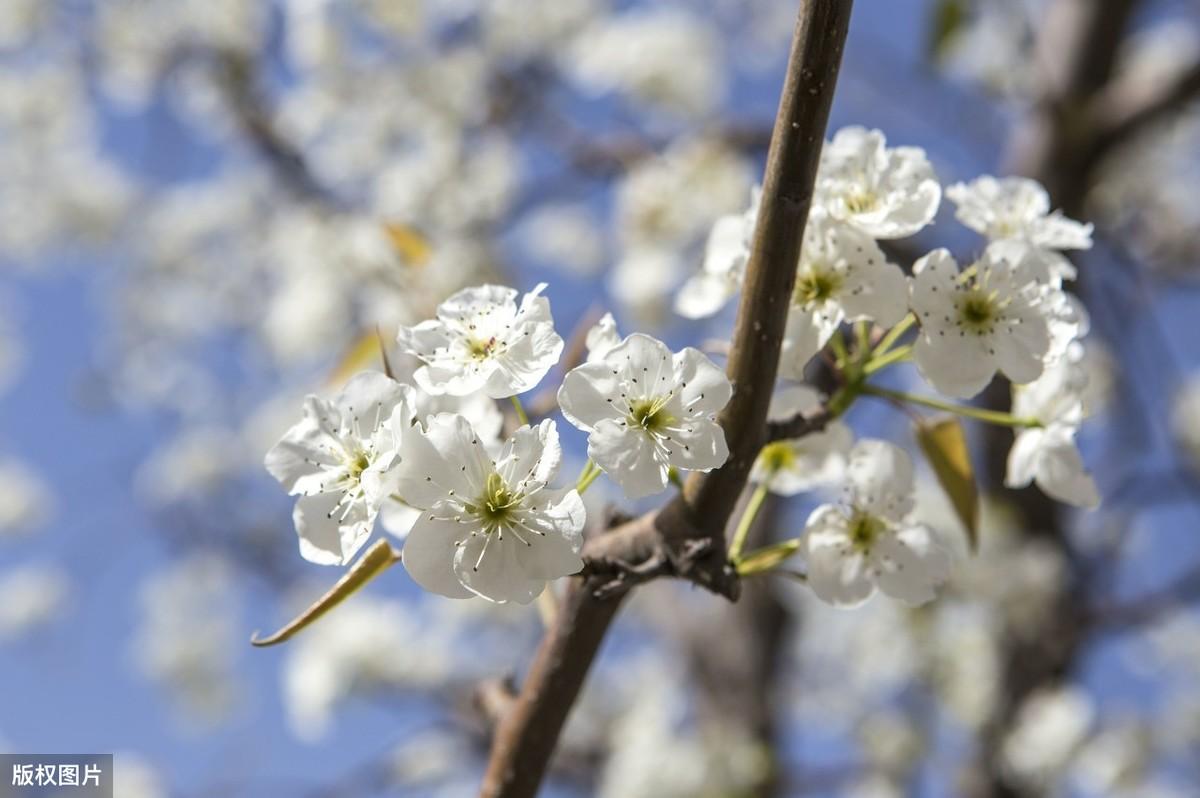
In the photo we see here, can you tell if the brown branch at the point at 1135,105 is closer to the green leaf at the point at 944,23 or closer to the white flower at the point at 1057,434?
the green leaf at the point at 944,23

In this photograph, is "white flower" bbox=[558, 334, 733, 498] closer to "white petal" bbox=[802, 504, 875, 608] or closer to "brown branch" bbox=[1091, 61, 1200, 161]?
"white petal" bbox=[802, 504, 875, 608]

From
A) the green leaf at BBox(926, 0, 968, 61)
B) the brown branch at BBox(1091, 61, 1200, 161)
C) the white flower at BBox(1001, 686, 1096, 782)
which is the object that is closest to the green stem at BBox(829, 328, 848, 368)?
the green leaf at BBox(926, 0, 968, 61)

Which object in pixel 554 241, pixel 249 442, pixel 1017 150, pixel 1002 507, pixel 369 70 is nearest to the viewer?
pixel 1017 150

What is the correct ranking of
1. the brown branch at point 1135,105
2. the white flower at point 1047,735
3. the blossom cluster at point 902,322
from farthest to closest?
1. the white flower at point 1047,735
2. the brown branch at point 1135,105
3. the blossom cluster at point 902,322

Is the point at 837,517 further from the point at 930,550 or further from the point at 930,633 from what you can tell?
the point at 930,633

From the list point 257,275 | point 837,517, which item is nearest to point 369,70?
point 257,275

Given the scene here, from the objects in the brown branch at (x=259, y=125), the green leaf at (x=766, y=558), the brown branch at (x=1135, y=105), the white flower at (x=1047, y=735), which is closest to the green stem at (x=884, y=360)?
the green leaf at (x=766, y=558)
